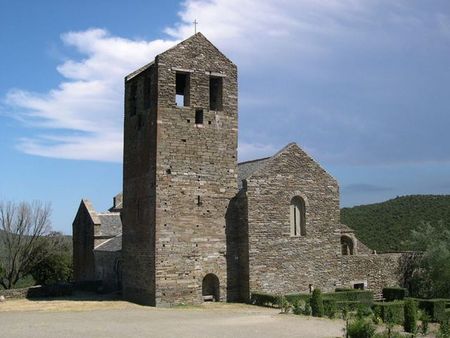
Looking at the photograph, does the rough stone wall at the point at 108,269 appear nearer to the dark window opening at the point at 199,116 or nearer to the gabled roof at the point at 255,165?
the gabled roof at the point at 255,165

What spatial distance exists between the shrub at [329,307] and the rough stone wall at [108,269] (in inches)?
584

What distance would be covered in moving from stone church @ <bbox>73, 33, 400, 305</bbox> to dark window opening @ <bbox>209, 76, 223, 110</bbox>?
2.0 inches

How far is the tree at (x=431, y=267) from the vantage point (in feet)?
96.5

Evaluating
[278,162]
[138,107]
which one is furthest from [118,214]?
[278,162]

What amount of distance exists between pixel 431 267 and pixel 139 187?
1639cm

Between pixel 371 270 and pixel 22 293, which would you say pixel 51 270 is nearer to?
pixel 22 293

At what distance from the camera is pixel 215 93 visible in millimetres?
28703

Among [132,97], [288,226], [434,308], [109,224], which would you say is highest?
[132,97]

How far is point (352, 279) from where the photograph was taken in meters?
29.8

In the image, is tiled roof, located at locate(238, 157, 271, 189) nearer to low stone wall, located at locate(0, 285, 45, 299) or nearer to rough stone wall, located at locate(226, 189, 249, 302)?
rough stone wall, located at locate(226, 189, 249, 302)

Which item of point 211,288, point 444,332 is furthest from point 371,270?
point 444,332

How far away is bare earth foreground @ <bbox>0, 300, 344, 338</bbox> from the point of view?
686 inches

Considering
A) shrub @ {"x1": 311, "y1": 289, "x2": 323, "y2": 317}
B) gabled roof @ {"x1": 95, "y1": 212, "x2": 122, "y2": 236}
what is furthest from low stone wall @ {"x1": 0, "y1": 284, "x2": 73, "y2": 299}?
shrub @ {"x1": 311, "y1": 289, "x2": 323, "y2": 317}

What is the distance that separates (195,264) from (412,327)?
10.5 metres
